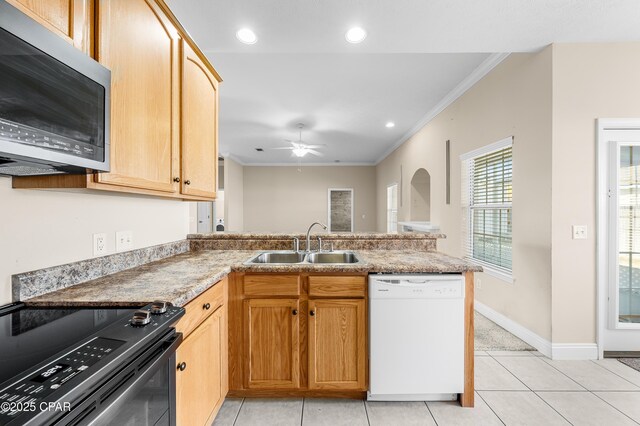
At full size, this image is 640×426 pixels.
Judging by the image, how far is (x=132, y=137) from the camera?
1312mm

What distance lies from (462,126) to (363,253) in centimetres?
252

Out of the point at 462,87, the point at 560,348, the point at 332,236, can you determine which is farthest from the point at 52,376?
the point at 462,87

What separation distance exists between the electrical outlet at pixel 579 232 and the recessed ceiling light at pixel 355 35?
2.31 metres

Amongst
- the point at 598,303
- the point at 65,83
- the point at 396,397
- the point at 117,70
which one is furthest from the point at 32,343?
the point at 598,303

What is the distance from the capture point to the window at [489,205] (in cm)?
301

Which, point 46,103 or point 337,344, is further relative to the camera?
point 337,344

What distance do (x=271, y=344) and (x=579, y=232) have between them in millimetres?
2613

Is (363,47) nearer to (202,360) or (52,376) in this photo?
(202,360)

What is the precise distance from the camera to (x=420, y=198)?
5.60 metres

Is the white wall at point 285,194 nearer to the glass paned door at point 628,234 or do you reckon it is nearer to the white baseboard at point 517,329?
the white baseboard at point 517,329

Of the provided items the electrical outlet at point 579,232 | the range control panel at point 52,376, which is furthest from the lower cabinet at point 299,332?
the electrical outlet at point 579,232

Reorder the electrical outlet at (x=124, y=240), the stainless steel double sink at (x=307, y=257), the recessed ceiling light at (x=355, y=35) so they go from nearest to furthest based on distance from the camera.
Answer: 1. the electrical outlet at (x=124, y=240)
2. the recessed ceiling light at (x=355, y=35)
3. the stainless steel double sink at (x=307, y=257)

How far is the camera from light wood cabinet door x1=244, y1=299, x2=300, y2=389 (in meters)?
1.82

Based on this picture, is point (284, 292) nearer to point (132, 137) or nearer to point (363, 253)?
point (363, 253)
